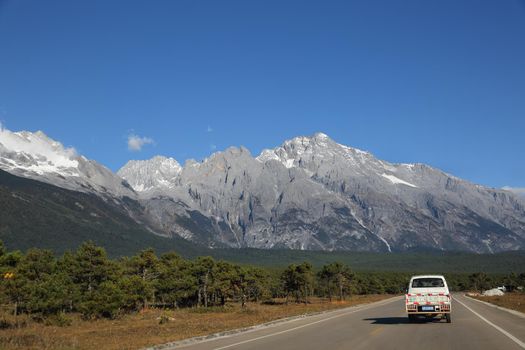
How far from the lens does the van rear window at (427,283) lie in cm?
3422

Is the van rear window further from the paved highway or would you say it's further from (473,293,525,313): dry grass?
(473,293,525,313): dry grass

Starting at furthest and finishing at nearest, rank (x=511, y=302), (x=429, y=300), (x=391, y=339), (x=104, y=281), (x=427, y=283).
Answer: (x=511, y=302) < (x=104, y=281) < (x=427, y=283) < (x=429, y=300) < (x=391, y=339)

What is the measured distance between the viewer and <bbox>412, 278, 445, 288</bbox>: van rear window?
34.2 metres

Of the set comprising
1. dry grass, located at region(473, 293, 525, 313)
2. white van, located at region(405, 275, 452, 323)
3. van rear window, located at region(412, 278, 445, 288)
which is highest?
van rear window, located at region(412, 278, 445, 288)

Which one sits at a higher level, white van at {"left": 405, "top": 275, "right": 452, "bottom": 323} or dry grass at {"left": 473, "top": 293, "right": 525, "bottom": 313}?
white van at {"left": 405, "top": 275, "right": 452, "bottom": 323}

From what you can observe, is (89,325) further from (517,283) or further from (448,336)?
(517,283)

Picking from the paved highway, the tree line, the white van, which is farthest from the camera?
the tree line

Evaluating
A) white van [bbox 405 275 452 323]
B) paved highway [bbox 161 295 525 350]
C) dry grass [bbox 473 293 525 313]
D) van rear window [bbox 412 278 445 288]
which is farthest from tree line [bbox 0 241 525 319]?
dry grass [bbox 473 293 525 313]

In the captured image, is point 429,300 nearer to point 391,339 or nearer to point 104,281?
point 391,339

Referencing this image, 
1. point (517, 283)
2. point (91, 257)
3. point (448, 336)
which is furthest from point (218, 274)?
point (517, 283)

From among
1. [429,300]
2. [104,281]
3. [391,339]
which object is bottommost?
[391,339]

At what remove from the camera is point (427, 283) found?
114 ft

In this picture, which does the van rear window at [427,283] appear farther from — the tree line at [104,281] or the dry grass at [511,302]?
the tree line at [104,281]

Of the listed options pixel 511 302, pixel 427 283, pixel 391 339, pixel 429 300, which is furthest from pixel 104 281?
pixel 511 302
